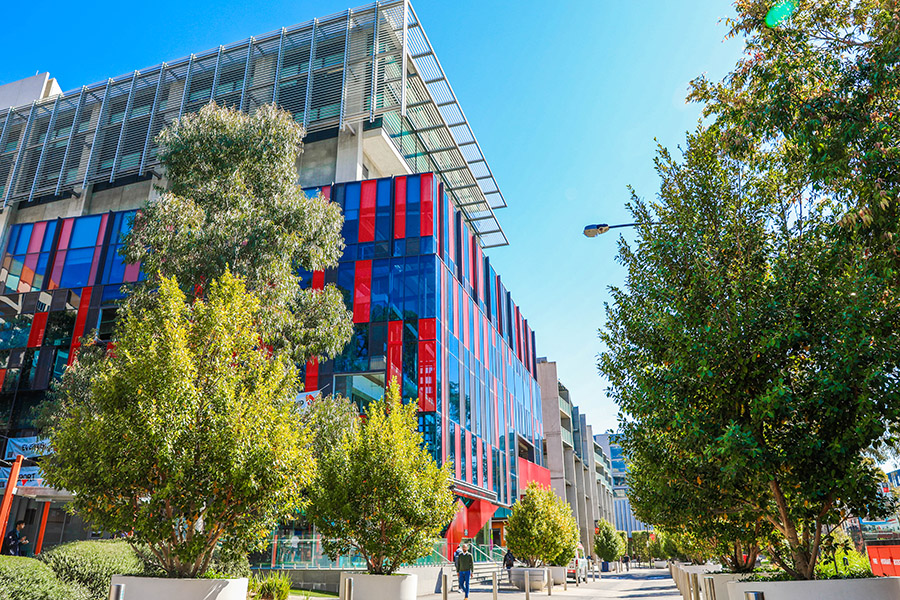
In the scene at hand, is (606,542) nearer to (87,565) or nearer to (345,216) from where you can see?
(345,216)

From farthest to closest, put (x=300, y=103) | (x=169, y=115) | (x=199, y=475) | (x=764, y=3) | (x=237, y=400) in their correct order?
(x=169, y=115) → (x=300, y=103) → (x=237, y=400) → (x=199, y=475) → (x=764, y=3)

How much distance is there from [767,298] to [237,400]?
9054 mm

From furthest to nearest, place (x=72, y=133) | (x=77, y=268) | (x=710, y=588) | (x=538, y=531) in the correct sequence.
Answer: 1. (x=72, y=133)
2. (x=77, y=268)
3. (x=538, y=531)
4. (x=710, y=588)

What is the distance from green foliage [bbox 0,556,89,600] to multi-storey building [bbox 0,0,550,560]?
63.5ft

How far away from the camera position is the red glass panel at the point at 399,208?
33438mm

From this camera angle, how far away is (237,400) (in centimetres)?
1088

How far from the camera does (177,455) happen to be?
9883mm

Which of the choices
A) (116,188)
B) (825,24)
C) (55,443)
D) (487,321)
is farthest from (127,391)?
(116,188)

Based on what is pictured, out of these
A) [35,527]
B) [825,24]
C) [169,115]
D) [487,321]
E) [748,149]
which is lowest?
[35,527]

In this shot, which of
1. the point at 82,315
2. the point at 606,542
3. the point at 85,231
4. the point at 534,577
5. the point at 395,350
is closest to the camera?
the point at 534,577

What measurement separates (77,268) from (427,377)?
2386 centimetres

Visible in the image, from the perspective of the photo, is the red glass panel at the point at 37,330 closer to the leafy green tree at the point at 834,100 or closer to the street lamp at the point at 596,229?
the street lamp at the point at 596,229

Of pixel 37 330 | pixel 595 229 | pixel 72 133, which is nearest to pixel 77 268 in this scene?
pixel 37 330

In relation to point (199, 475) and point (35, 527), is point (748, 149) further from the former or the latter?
point (35, 527)
